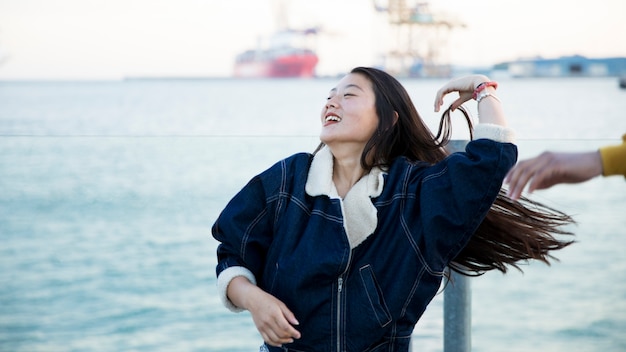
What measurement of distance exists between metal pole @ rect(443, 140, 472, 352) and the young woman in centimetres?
31

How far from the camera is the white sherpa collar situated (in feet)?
6.53

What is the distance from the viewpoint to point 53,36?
43.9 m

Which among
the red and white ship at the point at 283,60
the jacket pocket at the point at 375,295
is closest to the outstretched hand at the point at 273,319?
the jacket pocket at the point at 375,295

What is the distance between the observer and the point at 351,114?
2053 millimetres

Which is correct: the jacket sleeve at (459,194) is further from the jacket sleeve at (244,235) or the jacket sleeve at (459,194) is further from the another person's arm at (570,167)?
the another person's arm at (570,167)

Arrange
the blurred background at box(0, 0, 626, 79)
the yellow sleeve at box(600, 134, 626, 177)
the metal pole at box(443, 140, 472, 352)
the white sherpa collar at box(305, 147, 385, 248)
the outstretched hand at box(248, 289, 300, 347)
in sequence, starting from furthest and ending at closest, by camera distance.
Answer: the blurred background at box(0, 0, 626, 79), the metal pole at box(443, 140, 472, 352), the white sherpa collar at box(305, 147, 385, 248), the outstretched hand at box(248, 289, 300, 347), the yellow sleeve at box(600, 134, 626, 177)

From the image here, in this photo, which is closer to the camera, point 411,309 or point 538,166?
point 538,166

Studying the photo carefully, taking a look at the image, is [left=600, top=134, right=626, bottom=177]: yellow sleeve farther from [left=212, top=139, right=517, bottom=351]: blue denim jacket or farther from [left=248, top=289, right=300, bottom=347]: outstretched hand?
[left=248, top=289, right=300, bottom=347]: outstretched hand

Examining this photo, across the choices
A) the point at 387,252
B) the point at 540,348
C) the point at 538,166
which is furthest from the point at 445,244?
the point at 540,348

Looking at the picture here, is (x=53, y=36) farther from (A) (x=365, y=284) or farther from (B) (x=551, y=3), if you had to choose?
(A) (x=365, y=284)

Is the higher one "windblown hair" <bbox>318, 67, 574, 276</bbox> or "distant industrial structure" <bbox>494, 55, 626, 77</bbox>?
"windblown hair" <bbox>318, 67, 574, 276</bbox>

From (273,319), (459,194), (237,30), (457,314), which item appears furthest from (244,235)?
(237,30)

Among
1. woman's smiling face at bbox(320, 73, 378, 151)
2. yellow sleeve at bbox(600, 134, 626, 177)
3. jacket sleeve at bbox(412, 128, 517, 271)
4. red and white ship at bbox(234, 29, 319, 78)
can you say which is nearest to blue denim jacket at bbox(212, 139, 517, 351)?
jacket sleeve at bbox(412, 128, 517, 271)

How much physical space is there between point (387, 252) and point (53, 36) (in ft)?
144
